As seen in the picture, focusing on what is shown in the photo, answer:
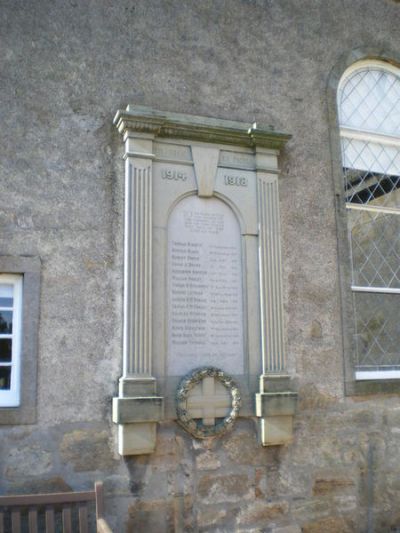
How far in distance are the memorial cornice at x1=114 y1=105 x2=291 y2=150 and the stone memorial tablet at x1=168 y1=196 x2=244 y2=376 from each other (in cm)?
59

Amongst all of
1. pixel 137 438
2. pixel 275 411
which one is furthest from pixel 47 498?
pixel 275 411

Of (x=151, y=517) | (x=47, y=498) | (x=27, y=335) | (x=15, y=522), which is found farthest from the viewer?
(x=151, y=517)

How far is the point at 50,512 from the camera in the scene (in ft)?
13.2

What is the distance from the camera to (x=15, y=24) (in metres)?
4.93

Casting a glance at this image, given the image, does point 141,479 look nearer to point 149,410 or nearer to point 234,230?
point 149,410

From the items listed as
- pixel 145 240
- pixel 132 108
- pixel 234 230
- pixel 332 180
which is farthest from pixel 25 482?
pixel 332 180

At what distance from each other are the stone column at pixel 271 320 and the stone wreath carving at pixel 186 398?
230 mm

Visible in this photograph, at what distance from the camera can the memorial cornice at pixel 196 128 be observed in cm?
500

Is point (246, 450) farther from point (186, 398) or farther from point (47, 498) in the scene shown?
point (47, 498)

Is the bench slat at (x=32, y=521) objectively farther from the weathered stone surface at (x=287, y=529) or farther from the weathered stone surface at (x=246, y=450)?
the weathered stone surface at (x=287, y=529)

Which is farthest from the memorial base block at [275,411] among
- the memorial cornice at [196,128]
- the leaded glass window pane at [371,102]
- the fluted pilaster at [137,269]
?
the leaded glass window pane at [371,102]

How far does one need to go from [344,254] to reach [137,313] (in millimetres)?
2237

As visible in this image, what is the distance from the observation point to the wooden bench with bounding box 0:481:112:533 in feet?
13.0

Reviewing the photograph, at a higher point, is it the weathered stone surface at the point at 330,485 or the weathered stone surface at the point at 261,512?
the weathered stone surface at the point at 330,485
